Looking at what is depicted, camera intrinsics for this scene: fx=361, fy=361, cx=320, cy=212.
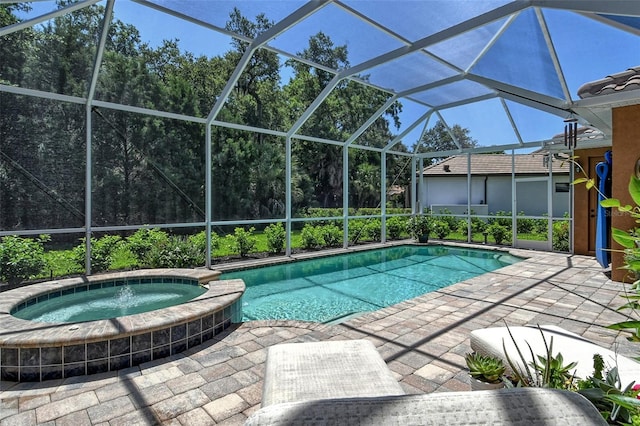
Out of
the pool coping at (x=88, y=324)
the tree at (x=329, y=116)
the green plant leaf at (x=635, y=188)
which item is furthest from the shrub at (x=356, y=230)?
the green plant leaf at (x=635, y=188)

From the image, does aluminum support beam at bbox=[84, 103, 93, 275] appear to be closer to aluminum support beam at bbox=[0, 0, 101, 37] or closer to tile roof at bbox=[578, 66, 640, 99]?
aluminum support beam at bbox=[0, 0, 101, 37]

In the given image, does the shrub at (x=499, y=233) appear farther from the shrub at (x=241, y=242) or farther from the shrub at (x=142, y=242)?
the shrub at (x=142, y=242)

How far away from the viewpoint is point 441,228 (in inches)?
528

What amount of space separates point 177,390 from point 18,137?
261 inches

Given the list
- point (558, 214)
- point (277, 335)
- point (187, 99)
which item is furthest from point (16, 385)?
point (558, 214)

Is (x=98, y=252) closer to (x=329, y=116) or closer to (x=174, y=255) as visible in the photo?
(x=174, y=255)

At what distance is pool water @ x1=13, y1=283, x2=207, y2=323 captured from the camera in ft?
15.9

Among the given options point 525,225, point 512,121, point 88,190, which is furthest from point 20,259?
point 525,225

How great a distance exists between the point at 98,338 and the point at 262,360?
157 cm

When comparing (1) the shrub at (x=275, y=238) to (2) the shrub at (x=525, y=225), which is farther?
(2) the shrub at (x=525, y=225)

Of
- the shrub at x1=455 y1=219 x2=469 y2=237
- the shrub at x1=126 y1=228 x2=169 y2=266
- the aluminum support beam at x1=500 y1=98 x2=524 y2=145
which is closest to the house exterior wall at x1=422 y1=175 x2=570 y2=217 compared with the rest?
the shrub at x1=455 y1=219 x2=469 y2=237

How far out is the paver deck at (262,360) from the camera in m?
2.73

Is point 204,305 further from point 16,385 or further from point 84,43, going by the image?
point 84,43

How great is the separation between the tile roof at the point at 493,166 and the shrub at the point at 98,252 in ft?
39.3
